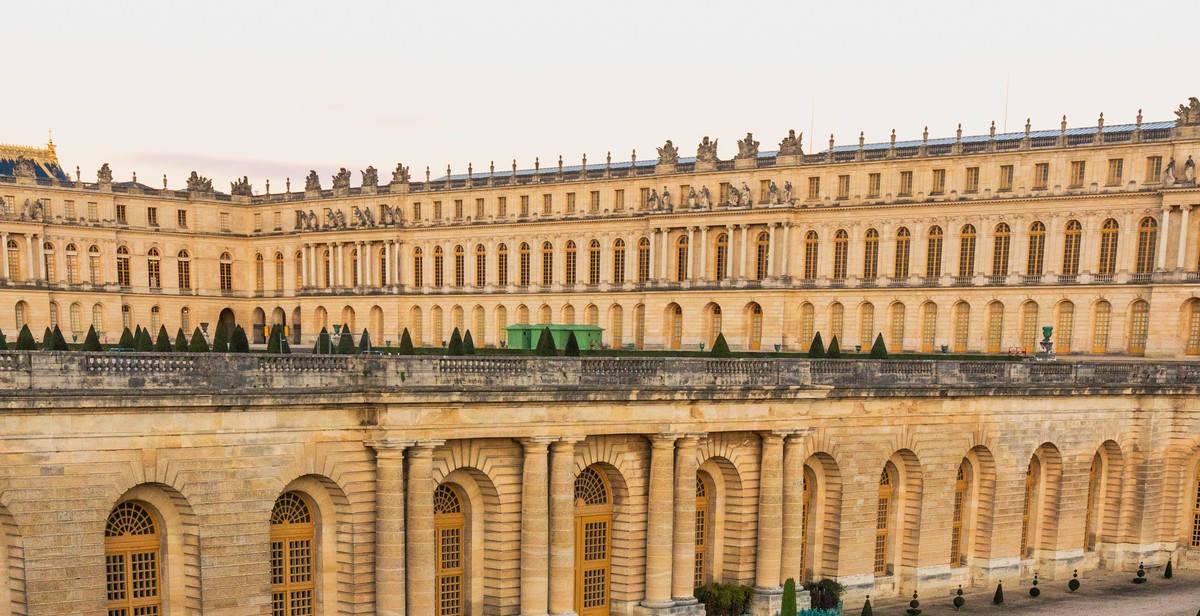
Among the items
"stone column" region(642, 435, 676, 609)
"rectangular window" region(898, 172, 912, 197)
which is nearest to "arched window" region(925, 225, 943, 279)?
"rectangular window" region(898, 172, 912, 197)

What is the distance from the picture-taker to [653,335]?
284 ft

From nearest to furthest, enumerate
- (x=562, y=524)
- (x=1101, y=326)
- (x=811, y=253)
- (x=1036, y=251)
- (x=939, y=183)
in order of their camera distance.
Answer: (x=562, y=524), (x=1101, y=326), (x=1036, y=251), (x=939, y=183), (x=811, y=253)

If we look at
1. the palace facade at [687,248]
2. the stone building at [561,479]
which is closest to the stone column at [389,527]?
the stone building at [561,479]

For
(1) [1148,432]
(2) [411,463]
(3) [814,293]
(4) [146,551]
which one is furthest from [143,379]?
(3) [814,293]

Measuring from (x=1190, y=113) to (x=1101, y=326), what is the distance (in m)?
15.3

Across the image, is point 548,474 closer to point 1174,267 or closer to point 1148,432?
point 1148,432

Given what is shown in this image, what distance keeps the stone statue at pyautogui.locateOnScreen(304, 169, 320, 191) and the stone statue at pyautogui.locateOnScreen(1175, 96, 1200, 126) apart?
78603mm

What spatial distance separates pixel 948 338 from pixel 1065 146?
16.2 metres

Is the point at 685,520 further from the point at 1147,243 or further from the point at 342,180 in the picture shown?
the point at 342,180

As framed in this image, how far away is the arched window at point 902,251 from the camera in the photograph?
75.2 m

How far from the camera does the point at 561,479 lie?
28.3 metres

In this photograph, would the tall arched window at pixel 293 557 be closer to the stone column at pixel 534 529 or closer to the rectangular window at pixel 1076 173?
the stone column at pixel 534 529

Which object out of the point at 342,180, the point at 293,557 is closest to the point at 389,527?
the point at 293,557

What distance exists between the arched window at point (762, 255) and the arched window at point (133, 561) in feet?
203
